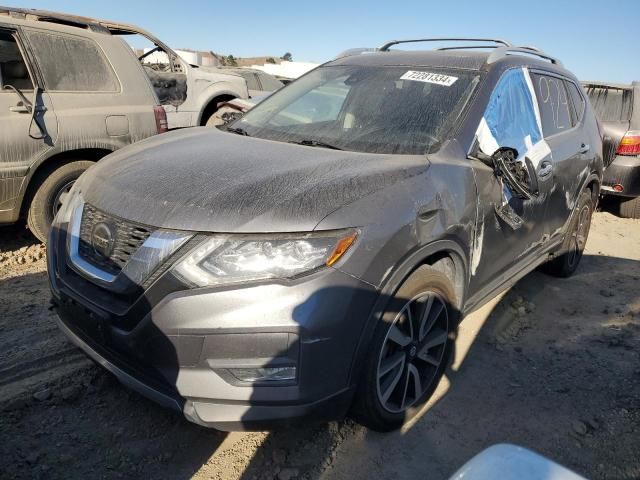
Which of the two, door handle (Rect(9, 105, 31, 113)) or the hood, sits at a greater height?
the hood

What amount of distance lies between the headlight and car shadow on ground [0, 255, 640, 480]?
66cm

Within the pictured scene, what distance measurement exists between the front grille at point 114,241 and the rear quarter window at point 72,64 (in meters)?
2.72

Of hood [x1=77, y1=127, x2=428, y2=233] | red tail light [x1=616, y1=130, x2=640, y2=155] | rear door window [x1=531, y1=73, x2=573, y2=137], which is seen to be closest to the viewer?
hood [x1=77, y1=127, x2=428, y2=233]

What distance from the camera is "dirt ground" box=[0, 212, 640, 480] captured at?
224cm

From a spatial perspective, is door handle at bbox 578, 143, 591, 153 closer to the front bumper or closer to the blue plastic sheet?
the blue plastic sheet

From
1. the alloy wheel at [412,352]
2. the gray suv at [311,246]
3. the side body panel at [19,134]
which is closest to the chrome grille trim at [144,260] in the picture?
the gray suv at [311,246]

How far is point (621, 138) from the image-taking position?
252 inches

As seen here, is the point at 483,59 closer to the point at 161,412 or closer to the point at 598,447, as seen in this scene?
the point at 598,447

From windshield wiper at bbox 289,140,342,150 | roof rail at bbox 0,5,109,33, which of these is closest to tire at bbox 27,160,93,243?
roof rail at bbox 0,5,109,33

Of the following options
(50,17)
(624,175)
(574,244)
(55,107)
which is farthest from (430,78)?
(624,175)

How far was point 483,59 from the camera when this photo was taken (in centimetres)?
307

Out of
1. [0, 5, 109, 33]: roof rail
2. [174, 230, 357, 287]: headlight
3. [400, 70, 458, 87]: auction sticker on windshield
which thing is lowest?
[174, 230, 357, 287]: headlight

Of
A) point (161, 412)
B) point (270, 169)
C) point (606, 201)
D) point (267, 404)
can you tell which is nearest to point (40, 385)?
point (161, 412)

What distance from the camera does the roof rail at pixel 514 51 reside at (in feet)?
10.1
